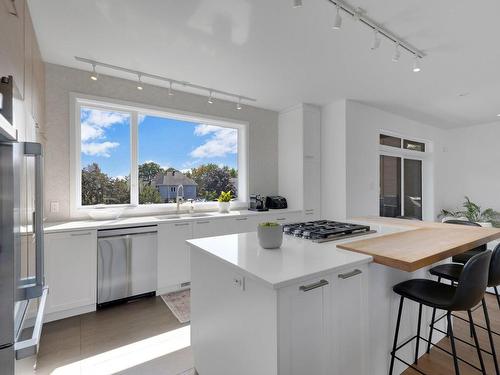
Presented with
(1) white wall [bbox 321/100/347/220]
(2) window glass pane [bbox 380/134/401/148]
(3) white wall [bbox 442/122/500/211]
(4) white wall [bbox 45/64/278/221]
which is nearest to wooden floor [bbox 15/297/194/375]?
(4) white wall [bbox 45/64/278/221]

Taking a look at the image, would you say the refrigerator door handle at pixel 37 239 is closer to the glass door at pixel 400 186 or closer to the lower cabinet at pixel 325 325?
the lower cabinet at pixel 325 325

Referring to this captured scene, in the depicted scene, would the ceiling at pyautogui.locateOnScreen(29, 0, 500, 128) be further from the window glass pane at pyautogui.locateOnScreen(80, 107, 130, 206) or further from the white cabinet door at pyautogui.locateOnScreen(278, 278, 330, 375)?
the white cabinet door at pyautogui.locateOnScreen(278, 278, 330, 375)

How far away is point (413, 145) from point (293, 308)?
596cm

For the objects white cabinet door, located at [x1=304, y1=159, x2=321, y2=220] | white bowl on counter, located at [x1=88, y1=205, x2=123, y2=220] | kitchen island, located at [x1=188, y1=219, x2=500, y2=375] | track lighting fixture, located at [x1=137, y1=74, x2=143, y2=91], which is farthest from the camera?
white cabinet door, located at [x1=304, y1=159, x2=321, y2=220]

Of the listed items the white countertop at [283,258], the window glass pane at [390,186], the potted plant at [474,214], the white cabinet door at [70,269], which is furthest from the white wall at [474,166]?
the white cabinet door at [70,269]

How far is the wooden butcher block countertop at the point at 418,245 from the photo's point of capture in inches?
51.8

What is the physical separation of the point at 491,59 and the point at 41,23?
180 inches

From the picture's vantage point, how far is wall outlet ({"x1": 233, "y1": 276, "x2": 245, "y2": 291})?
1.23 m

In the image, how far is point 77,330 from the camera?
2.31m

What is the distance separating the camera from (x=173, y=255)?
3.06 meters

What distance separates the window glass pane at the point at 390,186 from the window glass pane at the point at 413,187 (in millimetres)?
350

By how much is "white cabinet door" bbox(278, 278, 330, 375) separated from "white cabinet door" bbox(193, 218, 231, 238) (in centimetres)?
229

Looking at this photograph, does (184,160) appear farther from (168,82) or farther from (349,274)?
(349,274)

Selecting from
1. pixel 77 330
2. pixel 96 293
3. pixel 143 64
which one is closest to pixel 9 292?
pixel 77 330
